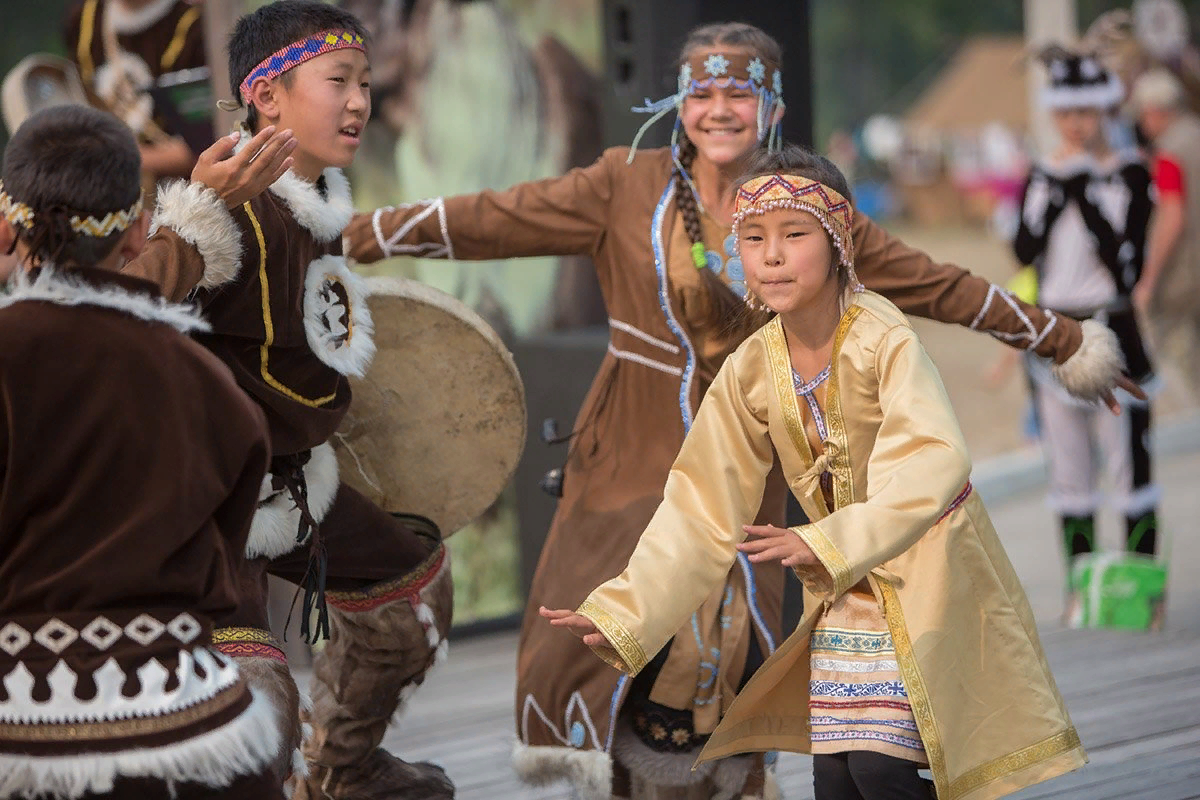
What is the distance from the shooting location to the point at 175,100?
18.7 ft

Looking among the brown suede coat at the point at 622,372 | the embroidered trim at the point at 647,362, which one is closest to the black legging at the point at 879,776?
the brown suede coat at the point at 622,372

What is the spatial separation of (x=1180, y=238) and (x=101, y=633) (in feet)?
24.4

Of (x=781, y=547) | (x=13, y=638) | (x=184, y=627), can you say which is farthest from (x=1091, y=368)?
(x=13, y=638)

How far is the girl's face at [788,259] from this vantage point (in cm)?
314

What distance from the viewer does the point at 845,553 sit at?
2914 mm

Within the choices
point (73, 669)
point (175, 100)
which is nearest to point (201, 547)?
point (73, 669)

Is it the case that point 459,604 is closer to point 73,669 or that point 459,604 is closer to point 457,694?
point 457,694

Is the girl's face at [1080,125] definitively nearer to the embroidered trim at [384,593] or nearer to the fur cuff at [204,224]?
the embroidered trim at [384,593]

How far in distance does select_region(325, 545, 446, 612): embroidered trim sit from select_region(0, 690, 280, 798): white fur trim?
43.6 inches

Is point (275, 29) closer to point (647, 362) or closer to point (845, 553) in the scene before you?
point (647, 362)

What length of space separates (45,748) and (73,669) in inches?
4.6

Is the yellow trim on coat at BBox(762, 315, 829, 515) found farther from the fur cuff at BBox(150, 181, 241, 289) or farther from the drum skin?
the fur cuff at BBox(150, 181, 241, 289)

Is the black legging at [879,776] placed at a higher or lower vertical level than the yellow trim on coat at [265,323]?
lower

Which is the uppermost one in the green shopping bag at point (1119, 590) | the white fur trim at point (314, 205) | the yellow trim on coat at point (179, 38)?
the yellow trim on coat at point (179, 38)
